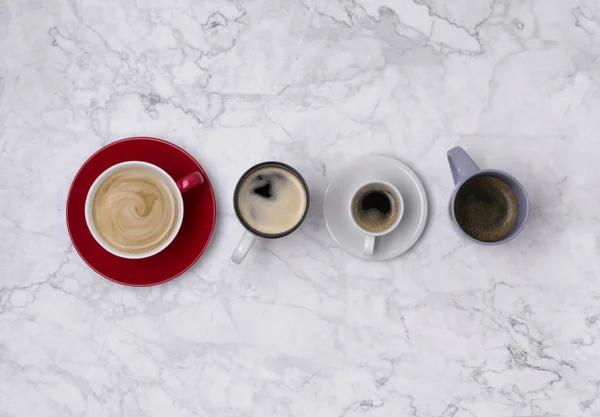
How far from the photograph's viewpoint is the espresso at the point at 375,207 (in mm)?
1207

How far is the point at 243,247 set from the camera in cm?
119

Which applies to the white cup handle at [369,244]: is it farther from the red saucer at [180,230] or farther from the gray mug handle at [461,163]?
the red saucer at [180,230]

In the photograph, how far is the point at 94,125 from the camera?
1.29 m

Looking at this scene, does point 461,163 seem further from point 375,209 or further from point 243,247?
point 243,247

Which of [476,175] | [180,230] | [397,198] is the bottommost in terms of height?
[180,230]

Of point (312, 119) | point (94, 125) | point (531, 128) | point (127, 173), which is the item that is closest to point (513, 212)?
point (531, 128)

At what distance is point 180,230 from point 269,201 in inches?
7.8

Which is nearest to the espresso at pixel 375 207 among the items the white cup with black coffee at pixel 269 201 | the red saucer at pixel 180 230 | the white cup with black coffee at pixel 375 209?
the white cup with black coffee at pixel 375 209

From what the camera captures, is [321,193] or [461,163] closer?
[461,163]

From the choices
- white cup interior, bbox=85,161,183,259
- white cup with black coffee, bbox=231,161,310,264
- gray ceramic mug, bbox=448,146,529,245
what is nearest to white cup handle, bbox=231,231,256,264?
white cup with black coffee, bbox=231,161,310,264

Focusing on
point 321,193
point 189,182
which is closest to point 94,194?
point 189,182

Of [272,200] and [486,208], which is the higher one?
[486,208]

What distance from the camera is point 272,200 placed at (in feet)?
3.99

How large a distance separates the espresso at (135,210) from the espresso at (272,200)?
15 cm
